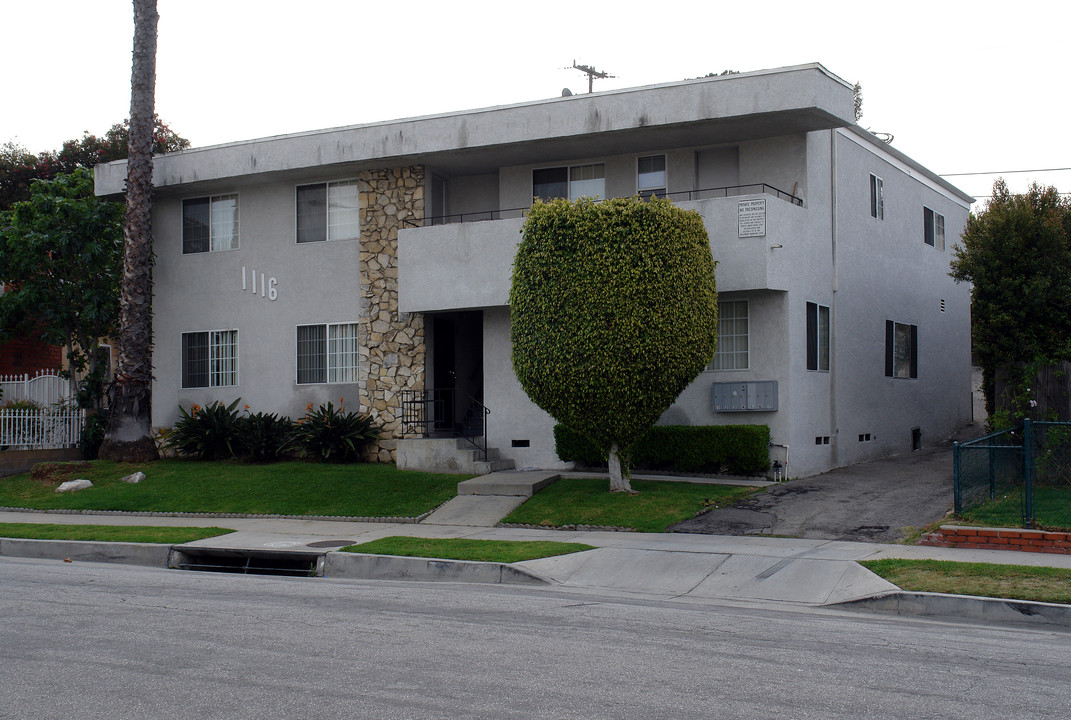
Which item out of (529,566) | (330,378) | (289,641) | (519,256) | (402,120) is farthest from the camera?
(330,378)

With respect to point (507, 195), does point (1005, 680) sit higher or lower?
lower

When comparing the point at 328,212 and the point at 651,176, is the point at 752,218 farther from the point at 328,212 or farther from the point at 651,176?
the point at 328,212

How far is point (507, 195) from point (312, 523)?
831 centimetres

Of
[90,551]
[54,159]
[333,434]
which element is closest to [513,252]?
[333,434]

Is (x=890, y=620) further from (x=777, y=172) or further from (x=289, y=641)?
(x=777, y=172)

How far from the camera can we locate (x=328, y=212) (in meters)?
22.1

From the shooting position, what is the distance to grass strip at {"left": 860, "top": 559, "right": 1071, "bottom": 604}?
923 centimetres

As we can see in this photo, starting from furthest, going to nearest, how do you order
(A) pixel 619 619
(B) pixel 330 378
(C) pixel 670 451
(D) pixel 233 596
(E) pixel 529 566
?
(B) pixel 330 378, (C) pixel 670 451, (E) pixel 529 566, (D) pixel 233 596, (A) pixel 619 619

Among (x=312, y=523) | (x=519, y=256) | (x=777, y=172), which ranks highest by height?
(x=777, y=172)

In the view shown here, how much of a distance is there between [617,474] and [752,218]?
202 inches

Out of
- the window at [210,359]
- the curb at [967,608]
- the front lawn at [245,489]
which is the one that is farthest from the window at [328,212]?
the curb at [967,608]

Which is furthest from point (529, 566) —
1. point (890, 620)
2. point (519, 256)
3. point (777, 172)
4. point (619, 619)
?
point (777, 172)

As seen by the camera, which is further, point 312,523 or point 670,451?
point 670,451

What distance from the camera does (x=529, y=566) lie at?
455 inches
